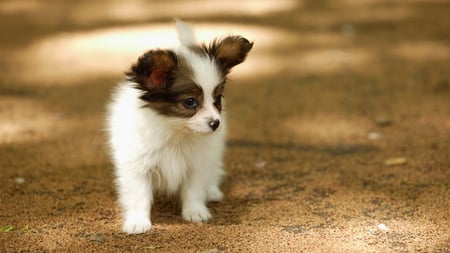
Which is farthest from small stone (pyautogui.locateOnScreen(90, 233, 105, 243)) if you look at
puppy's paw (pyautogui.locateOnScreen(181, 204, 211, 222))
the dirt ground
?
puppy's paw (pyautogui.locateOnScreen(181, 204, 211, 222))

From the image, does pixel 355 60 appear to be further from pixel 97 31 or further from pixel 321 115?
pixel 97 31

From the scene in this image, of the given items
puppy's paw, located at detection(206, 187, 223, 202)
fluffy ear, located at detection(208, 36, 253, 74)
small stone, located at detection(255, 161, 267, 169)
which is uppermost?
fluffy ear, located at detection(208, 36, 253, 74)

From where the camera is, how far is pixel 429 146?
666 cm

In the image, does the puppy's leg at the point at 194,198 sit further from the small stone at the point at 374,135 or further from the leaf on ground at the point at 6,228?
the small stone at the point at 374,135

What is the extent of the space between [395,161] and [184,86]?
9.00ft

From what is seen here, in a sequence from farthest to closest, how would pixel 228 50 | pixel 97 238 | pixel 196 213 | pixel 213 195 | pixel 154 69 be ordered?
pixel 213 195, pixel 196 213, pixel 228 50, pixel 97 238, pixel 154 69

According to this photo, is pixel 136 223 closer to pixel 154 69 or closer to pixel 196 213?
pixel 196 213

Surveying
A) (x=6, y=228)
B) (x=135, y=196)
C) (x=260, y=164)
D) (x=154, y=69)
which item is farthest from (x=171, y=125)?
(x=260, y=164)

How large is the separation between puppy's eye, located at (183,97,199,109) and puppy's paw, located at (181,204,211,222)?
0.95 metres

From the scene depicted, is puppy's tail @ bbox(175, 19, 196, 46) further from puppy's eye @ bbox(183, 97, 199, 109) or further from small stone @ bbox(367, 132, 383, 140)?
small stone @ bbox(367, 132, 383, 140)

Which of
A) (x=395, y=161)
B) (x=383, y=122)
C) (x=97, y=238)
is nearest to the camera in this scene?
(x=97, y=238)

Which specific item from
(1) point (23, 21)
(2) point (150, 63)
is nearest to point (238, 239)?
(2) point (150, 63)

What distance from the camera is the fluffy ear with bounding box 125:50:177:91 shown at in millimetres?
4438

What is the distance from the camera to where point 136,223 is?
15.8ft
